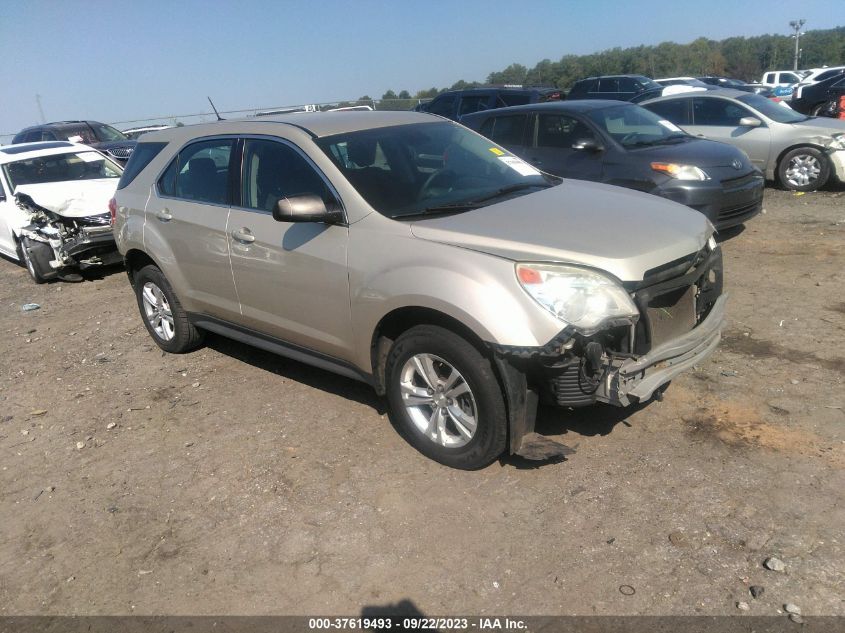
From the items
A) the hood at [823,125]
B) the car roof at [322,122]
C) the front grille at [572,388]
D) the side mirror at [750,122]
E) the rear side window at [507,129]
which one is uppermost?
the car roof at [322,122]

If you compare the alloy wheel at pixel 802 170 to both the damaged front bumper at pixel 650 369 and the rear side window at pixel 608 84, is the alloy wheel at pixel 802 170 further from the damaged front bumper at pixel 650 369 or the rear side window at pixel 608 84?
the rear side window at pixel 608 84

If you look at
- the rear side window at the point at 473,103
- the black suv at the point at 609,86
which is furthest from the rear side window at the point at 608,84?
the rear side window at the point at 473,103

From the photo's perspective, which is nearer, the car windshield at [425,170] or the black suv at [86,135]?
the car windshield at [425,170]

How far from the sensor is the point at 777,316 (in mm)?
5543

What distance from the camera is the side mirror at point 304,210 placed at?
3.86 metres

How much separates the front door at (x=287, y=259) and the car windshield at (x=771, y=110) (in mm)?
8882

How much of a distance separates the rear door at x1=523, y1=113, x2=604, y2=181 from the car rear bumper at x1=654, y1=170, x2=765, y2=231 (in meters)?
0.91

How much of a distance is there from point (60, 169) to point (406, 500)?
27.9ft

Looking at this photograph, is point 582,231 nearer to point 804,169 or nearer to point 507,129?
point 507,129

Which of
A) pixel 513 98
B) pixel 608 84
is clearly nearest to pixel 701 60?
pixel 608 84

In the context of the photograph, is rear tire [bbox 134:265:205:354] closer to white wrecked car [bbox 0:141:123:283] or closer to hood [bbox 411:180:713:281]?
hood [bbox 411:180:713:281]

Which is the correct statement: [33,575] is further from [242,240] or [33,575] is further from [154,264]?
[154,264]

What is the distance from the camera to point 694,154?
299 inches

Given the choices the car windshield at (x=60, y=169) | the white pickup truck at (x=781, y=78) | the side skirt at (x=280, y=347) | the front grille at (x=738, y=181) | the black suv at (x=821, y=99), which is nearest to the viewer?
the side skirt at (x=280, y=347)
